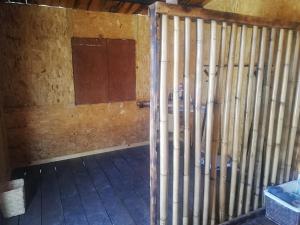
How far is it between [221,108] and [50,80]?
2.60 m

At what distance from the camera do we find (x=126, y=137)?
13.4 ft

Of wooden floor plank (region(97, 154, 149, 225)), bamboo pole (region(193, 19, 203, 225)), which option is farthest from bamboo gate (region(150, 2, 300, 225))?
wooden floor plank (region(97, 154, 149, 225))

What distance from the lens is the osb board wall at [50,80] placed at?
10.3 feet

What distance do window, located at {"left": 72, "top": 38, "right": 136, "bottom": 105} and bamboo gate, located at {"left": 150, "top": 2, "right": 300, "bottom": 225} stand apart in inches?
77.1

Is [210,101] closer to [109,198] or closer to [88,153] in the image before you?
[109,198]

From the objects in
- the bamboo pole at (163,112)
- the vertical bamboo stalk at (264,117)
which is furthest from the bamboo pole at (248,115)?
the bamboo pole at (163,112)

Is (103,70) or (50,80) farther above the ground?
(103,70)

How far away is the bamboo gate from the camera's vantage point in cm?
153

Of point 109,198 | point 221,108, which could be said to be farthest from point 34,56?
point 221,108

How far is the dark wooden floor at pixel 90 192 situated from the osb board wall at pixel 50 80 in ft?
1.16

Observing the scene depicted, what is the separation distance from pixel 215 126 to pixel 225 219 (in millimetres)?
911

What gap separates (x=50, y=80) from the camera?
338 centimetres

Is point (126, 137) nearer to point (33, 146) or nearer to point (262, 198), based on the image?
point (33, 146)

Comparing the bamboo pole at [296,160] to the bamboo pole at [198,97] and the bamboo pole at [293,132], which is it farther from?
the bamboo pole at [198,97]
